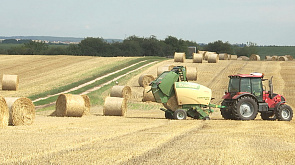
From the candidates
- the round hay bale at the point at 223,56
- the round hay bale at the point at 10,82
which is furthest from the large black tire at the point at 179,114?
the round hay bale at the point at 223,56

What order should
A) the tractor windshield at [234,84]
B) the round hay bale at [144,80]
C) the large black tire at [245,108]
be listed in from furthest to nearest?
1. the round hay bale at [144,80]
2. the tractor windshield at [234,84]
3. the large black tire at [245,108]

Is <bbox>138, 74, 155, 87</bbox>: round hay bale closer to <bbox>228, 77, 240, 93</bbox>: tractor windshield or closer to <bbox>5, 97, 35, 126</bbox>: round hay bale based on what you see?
<bbox>228, 77, 240, 93</bbox>: tractor windshield

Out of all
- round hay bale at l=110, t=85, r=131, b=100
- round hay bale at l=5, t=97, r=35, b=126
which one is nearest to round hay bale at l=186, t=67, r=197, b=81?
round hay bale at l=110, t=85, r=131, b=100

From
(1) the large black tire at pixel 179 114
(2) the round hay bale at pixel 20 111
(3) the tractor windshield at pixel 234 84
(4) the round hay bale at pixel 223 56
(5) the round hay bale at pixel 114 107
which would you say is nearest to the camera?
(2) the round hay bale at pixel 20 111

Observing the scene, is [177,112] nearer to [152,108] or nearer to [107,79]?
[152,108]

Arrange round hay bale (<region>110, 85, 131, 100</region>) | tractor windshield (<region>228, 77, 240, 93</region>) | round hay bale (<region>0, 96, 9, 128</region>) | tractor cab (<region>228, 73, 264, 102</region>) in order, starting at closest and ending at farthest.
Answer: round hay bale (<region>0, 96, 9, 128</region>)
tractor cab (<region>228, 73, 264, 102</region>)
tractor windshield (<region>228, 77, 240, 93</region>)
round hay bale (<region>110, 85, 131, 100</region>)

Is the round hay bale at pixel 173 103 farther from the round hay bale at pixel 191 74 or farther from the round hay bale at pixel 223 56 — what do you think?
the round hay bale at pixel 223 56

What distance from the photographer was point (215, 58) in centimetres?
5706

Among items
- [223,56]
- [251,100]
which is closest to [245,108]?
[251,100]

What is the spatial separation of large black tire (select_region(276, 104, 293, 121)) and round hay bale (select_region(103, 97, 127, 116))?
728cm

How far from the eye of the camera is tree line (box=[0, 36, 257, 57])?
10500cm

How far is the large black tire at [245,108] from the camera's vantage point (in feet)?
69.4

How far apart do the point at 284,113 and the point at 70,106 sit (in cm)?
957

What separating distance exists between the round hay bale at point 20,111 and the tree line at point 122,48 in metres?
83.3
